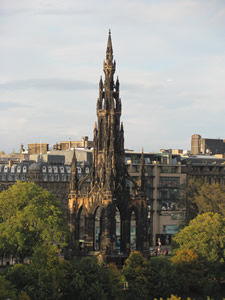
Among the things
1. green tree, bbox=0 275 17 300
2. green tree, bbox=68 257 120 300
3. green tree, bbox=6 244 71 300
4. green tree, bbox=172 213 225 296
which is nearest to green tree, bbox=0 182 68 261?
green tree, bbox=172 213 225 296

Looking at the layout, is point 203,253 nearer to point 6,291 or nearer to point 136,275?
point 136,275

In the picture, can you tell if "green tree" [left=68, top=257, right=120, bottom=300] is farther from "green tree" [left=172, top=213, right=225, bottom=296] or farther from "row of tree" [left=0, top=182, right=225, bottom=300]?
"green tree" [left=172, top=213, right=225, bottom=296]

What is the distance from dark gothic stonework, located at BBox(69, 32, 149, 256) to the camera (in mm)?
130875

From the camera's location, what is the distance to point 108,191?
5133 inches

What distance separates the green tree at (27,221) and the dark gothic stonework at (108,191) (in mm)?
5091

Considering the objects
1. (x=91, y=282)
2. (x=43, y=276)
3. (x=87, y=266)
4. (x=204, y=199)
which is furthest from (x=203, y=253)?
(x=204, y=199)

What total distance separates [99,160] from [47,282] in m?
30.2

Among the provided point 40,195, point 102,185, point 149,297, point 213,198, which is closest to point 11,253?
point 40,195

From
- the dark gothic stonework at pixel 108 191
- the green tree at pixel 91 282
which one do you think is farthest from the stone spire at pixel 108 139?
the green tree at pixel 91 282

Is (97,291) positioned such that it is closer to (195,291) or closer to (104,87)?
(195,291)

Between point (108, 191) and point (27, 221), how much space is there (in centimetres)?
1661

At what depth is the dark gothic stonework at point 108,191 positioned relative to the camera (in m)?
131

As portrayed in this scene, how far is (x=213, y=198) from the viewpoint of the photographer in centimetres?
17725

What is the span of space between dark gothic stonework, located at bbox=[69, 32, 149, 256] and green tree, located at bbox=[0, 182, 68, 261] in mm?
5091
